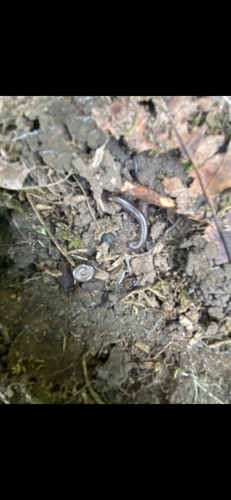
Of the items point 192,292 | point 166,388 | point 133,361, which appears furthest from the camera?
point 192,292

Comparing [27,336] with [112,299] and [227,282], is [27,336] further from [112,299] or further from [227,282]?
[227,282]

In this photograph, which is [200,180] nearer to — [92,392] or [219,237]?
[219,237]

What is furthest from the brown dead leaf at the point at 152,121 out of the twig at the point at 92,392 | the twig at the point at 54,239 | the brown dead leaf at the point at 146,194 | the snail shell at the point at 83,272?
the twig at the point at 92,392

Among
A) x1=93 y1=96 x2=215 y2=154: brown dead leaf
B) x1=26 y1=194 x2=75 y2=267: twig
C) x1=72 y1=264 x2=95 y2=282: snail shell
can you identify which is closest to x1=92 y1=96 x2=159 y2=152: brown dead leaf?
x1=93 y1=96 x2=215 y2=154: brown dead leaf

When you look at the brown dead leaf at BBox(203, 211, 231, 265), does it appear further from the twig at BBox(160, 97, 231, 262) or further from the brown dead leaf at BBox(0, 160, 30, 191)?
the brown dead leaf at BBox(0, 160, 30, 191)

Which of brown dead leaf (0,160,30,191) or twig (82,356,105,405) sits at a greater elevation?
brown dead leaf (0,160,30,191)

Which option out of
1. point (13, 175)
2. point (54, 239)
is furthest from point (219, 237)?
point (13, 175)
